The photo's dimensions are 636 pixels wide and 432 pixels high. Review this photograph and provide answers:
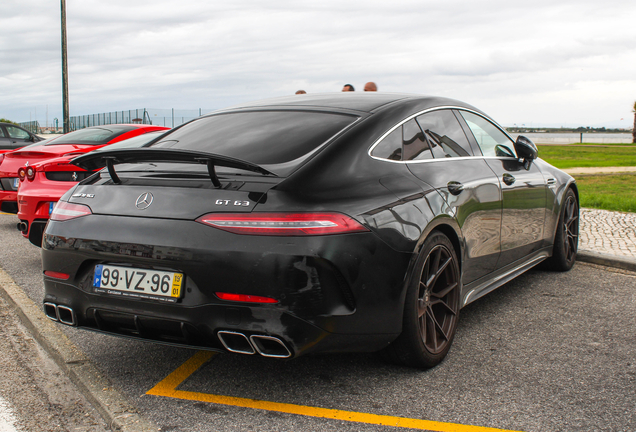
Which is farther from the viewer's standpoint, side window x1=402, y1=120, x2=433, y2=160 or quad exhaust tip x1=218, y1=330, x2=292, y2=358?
side window x1=402, y1=120, x2=433, y2=160

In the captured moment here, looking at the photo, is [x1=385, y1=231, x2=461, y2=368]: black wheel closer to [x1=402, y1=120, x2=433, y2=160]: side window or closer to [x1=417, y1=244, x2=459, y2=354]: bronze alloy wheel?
[x1=417, y1=244, x2=459, y2=354]: bronze alloy wheel

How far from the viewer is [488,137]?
454 cm

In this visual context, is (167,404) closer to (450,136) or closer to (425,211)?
(425,211)

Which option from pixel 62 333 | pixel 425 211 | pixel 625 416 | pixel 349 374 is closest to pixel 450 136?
pixel 425 211

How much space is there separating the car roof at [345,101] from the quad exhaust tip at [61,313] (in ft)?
5.24

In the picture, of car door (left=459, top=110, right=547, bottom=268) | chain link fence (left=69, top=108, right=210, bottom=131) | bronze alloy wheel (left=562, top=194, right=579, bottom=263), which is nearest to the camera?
car door (left=459, top=110, right=547, bottom=268)

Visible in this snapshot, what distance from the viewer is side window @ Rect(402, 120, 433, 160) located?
3433 mm

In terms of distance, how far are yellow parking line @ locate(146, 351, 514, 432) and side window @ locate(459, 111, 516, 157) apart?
7.18ft

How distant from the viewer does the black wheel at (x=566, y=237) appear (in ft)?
18.1

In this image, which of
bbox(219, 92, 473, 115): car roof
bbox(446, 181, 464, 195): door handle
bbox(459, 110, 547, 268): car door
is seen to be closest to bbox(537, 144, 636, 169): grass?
bbox(459, 110, 547, 268): car door

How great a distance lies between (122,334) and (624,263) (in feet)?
15.7

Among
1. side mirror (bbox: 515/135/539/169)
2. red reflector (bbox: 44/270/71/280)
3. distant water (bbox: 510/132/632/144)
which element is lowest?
distant water (bbox: 510/132/632/144)

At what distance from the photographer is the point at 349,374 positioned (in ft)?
10.8

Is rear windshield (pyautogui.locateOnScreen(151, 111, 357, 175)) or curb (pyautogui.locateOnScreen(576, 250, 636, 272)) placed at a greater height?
rear windshield (pyautogui.locateOnScreen(151, 111, 357, 175))
